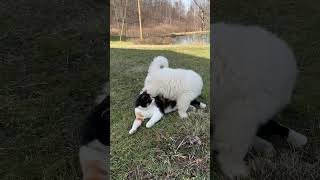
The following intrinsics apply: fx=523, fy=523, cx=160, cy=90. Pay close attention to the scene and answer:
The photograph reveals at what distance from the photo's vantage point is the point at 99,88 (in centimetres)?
287

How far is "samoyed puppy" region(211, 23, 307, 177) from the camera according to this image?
101 inches

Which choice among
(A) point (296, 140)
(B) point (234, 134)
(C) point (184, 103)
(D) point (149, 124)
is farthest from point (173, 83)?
(A) point (296, 140)

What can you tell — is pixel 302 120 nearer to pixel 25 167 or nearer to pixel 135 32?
pixel 135 32

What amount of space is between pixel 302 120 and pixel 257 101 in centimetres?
68

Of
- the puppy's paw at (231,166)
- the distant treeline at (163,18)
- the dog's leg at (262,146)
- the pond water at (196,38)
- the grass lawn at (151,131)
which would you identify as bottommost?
the puppy's paw at (231,166)

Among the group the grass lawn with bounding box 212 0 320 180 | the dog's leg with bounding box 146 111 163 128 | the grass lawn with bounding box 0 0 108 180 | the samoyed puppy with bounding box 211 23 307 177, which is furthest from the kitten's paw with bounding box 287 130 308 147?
the grass lawn with bounding box 0 0 108 180

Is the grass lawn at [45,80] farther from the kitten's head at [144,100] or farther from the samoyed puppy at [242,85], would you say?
the samoyed puppy at [242,85]

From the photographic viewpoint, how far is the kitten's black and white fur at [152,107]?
2387 mm

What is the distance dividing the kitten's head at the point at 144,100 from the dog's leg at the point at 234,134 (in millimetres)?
378

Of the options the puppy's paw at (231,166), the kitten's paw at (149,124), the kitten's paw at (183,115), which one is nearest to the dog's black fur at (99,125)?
the kitten's paw at (149,124)

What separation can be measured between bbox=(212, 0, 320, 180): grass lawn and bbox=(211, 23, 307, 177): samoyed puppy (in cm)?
16

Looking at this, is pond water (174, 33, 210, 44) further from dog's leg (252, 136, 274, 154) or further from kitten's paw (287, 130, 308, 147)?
kitten's paw (287, 130, 308, 147)

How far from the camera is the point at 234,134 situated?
8.62ft

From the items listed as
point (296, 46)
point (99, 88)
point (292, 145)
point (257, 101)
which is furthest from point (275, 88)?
point (99, 88)
